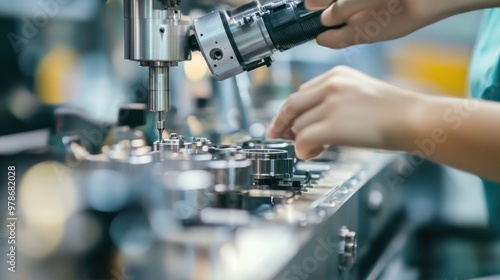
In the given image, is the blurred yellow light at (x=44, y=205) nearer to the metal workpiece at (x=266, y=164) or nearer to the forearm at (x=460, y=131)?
the metal workpiece at (x=266, y=164)

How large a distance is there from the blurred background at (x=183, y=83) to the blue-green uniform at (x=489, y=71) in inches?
Result: 24.5

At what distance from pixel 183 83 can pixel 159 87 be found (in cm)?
59

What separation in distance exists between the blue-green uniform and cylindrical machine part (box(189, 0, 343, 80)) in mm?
774

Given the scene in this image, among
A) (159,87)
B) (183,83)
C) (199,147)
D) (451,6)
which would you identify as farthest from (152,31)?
(183,83)

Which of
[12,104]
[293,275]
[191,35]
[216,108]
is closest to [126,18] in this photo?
[191,35]

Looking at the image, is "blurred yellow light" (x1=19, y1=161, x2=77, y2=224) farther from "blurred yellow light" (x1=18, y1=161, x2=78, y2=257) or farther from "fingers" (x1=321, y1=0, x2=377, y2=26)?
"fingers" (x1=321, y1=0, x2=377, y2=26)

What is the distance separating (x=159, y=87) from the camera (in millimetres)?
1077

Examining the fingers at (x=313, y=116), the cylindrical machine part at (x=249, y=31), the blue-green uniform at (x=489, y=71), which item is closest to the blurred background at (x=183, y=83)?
the cylindrical machine part at (x=249, y=31)

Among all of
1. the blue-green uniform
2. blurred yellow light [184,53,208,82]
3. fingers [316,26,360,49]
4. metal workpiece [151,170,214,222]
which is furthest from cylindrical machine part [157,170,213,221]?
the blue-green uniform

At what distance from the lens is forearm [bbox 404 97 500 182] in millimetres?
712

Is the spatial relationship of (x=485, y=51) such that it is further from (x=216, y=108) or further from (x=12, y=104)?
(x=12, y=104)

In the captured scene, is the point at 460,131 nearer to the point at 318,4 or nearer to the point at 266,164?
the point at 318,4

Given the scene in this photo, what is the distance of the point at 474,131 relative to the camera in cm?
71

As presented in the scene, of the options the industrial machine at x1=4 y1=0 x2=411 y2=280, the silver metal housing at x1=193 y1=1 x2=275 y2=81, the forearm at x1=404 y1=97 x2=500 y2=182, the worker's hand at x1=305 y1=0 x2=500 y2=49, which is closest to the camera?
the forearm at x1=404 y1=97 x2=500 y2=182
